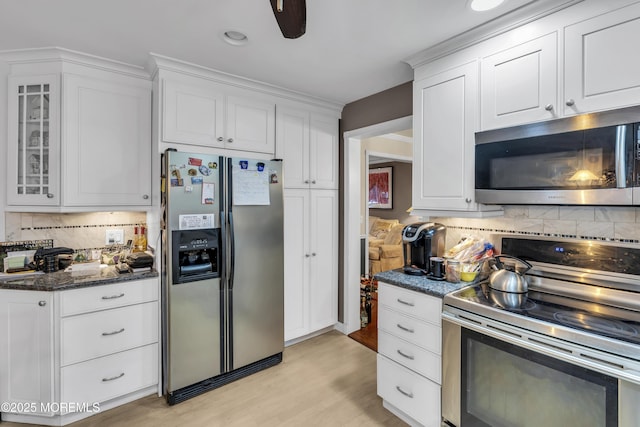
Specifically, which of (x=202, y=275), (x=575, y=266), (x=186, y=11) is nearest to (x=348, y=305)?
(x=202, y=275)

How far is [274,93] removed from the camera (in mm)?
2791

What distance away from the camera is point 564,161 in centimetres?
155

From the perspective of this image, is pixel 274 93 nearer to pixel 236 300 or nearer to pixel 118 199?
pixel 118 199

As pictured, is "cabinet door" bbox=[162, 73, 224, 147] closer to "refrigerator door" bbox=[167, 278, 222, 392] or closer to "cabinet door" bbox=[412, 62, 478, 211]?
"refrigerator door" bbox=[167, 278, 222, 392]

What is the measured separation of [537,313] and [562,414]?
16.0 inches

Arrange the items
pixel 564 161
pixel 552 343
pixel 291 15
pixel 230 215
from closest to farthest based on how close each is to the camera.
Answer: pixel 291 15
pixel 552 343
pixel 564 161
pixel 230 215

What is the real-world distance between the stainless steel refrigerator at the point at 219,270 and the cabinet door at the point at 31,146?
809mm

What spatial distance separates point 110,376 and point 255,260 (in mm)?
1218

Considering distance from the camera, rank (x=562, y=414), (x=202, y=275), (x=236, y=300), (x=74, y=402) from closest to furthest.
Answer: (x=562, y=414), (x=74, y=402), (x=202, y=275), (x=236, y=300)

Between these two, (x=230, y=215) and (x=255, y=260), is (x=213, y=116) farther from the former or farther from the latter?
(x=255, y=260)

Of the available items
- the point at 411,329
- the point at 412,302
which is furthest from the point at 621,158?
the point at 411,329

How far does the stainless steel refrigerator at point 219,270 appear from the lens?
2.18 metres

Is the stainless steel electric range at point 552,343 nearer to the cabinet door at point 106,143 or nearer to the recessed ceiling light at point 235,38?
the recessed ceiling light at point 235,38

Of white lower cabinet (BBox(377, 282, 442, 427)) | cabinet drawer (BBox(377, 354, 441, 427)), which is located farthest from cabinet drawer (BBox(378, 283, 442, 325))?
cabinet drawer (BBox(377, 354, 441, 427))
